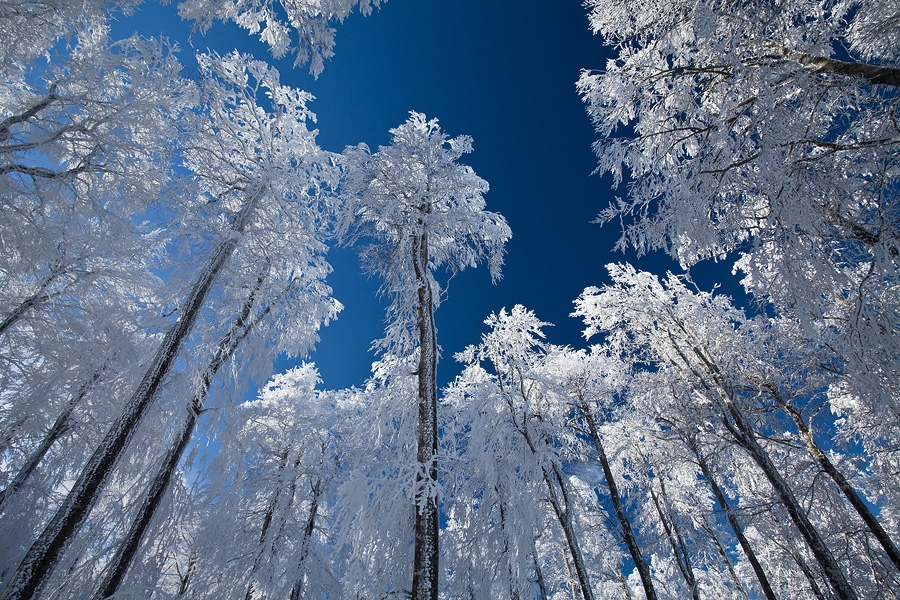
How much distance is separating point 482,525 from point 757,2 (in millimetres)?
9732

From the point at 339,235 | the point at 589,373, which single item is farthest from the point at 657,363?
the point at 339,235

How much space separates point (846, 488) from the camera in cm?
730

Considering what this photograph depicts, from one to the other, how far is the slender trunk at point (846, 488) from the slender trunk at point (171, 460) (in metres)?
12.2

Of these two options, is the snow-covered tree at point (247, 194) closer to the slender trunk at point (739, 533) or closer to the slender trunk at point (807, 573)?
the slender trunk at point (739, 533)

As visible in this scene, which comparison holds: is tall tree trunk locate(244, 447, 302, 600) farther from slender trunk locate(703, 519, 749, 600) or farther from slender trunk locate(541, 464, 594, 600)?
slender trunk locate(703, 519, 749, 600)

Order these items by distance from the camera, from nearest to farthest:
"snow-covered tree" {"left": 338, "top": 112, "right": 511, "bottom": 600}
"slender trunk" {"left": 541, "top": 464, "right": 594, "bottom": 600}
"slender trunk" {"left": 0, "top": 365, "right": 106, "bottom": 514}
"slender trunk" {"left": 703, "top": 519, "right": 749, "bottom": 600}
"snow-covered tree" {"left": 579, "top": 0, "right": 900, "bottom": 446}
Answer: "snow-covered tree" {"left": 579, "top": 0, "right": 900, "bottom": 446} < "snow-covered tree" {"left": 338, "top": 112, "right": 511, "bottom": 600} < "slender trunk" {"left": 541, "top": 464, "right": 594, "bottom": 600} < "slender trunk" {"left": 0, "top": 365, "right": 106, "bottom": 514} < "slender trunk" {"left": 703, "top": 519, "right": 749, "bottom": 600}

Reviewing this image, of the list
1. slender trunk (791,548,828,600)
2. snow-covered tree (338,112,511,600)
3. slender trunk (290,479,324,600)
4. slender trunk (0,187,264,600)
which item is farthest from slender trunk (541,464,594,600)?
slender trunk (0,187,264,600)

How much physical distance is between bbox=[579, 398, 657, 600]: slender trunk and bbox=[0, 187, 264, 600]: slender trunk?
9907 mm

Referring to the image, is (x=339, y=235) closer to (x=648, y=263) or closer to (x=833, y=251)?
(x=833, y=251)

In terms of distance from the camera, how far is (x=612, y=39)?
6.65 meters

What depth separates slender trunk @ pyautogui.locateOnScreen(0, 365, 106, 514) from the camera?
8.05m

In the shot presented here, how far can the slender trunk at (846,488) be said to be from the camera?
678 cm

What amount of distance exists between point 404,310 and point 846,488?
31.0 ft

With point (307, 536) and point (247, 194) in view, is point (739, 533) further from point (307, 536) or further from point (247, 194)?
point (247, 194)
